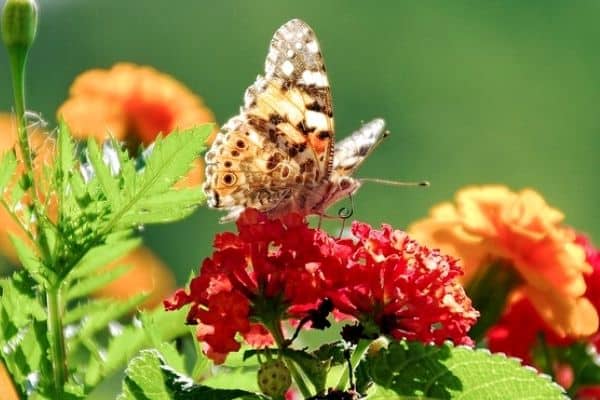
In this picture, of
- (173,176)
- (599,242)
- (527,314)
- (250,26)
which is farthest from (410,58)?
(173,176)

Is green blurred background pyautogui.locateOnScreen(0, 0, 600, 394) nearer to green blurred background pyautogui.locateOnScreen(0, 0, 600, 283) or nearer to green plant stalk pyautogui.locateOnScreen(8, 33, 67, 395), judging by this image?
green blurred background pyautogui.locateOnScreen(0, 0, 600, 283)

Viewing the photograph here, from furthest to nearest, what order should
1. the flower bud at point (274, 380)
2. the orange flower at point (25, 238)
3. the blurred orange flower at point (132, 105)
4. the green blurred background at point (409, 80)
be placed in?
the green blurred background at point (409, 80)
the blurred orange flower at point (132, 105)
the orange flower at point (25, 238)
the flower bud at point (274, 380)

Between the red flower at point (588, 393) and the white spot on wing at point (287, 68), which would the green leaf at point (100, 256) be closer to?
the white spot on wing at point (287, 68)

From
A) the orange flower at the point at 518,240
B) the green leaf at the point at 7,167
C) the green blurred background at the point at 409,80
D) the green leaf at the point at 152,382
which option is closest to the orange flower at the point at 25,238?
the green leaf at the point at 7,167

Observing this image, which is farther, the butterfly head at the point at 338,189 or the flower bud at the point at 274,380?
the butterfly head at the point at 338,189

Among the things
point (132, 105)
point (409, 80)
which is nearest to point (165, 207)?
point (132, 105)
